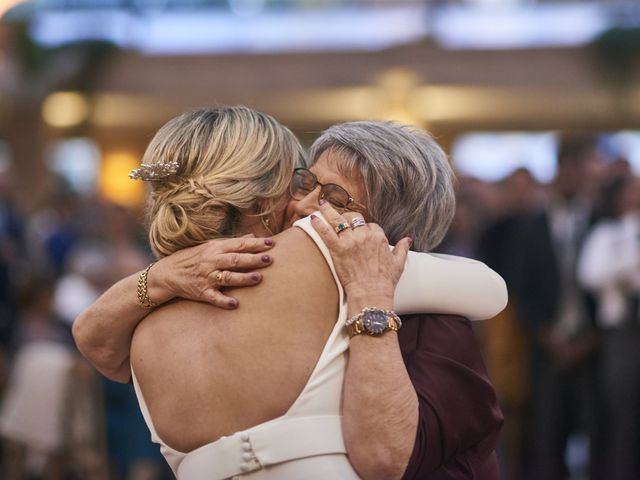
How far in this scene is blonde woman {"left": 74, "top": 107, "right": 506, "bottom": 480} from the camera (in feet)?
7.56

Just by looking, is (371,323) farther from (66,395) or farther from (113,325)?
(66,395)

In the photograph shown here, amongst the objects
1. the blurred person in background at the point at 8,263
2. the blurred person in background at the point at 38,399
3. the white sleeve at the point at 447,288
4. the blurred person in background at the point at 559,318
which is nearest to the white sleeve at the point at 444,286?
the white sleeve at the point at 447,288

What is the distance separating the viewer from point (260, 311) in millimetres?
2334

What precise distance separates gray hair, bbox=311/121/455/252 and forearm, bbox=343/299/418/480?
40 centimetres

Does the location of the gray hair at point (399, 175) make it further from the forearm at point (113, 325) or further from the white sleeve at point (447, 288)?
the forearm at point (113, 325)

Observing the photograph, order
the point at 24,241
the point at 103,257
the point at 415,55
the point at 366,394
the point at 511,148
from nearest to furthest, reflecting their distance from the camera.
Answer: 1. the point at 366,394
2. the point at 103,257
3. the point at 24,241
4. the point at 415,55
5. the point at 511,148

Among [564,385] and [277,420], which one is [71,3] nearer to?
[564,385]

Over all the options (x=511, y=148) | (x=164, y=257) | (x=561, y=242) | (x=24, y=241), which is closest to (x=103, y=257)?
(x=24, y=241)

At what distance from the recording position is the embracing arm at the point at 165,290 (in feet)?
7.72

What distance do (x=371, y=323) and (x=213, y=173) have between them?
1.54 ft

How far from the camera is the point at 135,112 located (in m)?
19.4

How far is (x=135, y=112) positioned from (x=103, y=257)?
1177 centimetres

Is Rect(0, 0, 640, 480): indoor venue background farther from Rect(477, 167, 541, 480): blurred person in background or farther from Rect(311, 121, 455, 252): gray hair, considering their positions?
Rect(311, 121, 455, 252): gray hair

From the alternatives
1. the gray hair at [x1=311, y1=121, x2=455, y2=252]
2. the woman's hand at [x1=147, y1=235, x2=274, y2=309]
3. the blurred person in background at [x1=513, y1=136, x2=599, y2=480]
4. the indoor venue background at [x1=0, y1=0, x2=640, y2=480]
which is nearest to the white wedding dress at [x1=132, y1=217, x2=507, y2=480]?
the woman's hand at [x1=147, y1=235, x2=274, y2=309]
